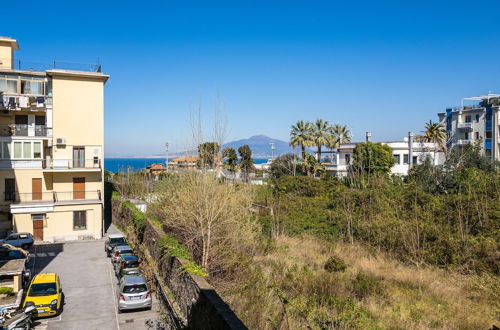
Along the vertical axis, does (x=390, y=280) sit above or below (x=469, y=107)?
below

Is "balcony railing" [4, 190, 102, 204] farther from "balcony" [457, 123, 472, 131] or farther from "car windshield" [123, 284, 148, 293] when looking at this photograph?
"balcony" [457, 123, 472, 131]

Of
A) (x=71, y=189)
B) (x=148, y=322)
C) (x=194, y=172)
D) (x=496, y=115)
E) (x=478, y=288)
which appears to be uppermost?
(x=496, y=115)

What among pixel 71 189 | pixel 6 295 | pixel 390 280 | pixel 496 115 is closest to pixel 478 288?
pixel 390 280

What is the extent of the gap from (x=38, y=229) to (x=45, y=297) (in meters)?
15.6

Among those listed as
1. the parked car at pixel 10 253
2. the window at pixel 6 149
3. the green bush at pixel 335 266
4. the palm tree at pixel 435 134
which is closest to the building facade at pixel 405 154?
the palm tree at pixel 435 134

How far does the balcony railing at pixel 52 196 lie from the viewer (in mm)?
28047

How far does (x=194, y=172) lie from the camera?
17.1 m

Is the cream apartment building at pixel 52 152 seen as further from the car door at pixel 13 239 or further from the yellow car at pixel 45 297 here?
the yellow car at pixel 45 297

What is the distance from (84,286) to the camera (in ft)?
59.1

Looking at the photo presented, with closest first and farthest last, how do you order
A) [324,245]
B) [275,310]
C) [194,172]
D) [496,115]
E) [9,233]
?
[275,310]
[194,172]
[324,245]
[9,233]
[496,115]

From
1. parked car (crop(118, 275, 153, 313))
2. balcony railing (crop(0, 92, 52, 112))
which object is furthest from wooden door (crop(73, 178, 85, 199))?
parked car (crop(118, 275, 153, 313))

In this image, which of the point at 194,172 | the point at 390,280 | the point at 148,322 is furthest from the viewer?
the point at 194,172

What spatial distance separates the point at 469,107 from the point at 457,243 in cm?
4720

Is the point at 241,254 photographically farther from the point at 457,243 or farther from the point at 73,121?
the point at 73,121
